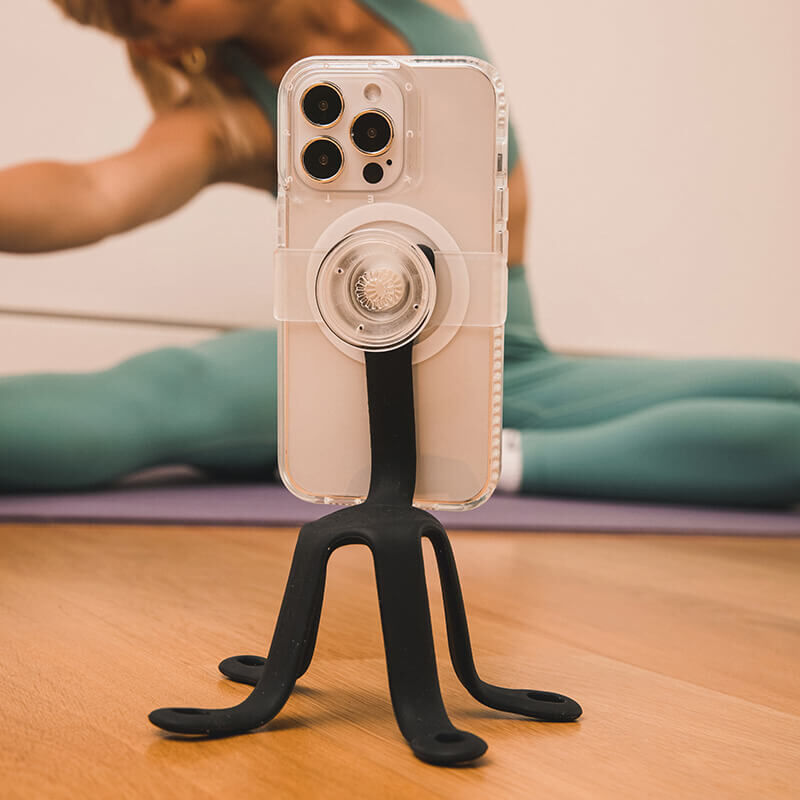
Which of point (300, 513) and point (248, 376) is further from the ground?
point (248, 376)

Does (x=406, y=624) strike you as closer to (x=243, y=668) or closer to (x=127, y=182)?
(x=243, y=668)

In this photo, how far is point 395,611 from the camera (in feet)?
1.47

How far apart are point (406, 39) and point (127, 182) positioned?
472 mm

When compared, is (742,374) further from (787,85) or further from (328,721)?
(328,721)

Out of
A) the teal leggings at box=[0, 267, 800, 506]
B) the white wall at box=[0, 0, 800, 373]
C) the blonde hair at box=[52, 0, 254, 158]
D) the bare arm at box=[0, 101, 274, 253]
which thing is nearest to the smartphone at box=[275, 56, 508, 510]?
the teal leggings at box=[0, 267, 800, 506]

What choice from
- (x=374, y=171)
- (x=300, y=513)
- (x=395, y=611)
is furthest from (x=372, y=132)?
(x=300, y=513)

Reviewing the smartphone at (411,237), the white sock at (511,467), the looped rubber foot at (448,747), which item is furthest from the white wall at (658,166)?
the looped rubber foot at (448,747)

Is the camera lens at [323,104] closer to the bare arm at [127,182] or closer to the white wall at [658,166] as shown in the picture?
the bare arm at [127,182]

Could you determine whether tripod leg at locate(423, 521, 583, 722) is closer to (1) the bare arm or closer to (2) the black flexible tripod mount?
(2) the black flexible tripod mount

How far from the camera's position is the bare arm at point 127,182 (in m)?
1.38

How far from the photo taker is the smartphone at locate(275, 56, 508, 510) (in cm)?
47

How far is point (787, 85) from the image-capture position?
1.96 metres

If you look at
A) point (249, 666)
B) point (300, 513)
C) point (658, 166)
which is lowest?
point (300, 513)

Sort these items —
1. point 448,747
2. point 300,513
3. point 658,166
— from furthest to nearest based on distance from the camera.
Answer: point 658,166
point 300,513
point 448,747
